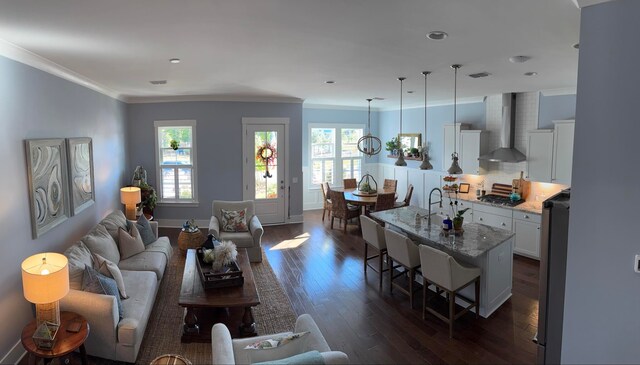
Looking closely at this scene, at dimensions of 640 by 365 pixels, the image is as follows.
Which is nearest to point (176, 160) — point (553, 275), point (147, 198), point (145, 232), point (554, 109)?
point (147, 198)

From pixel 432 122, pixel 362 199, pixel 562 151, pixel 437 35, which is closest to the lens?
pixel 437 35

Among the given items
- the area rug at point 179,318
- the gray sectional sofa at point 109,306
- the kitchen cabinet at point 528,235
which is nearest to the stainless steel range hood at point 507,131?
the kitchen cabinet at point 528,235

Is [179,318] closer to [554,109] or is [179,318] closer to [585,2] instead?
[585,2]

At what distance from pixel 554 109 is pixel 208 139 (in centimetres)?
673

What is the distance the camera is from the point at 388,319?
14.2ft

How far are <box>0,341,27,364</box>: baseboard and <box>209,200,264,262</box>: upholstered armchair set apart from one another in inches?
104

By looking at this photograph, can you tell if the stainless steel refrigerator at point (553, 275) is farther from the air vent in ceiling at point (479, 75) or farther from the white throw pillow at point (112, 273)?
the white throw pillow at point (112, 273)

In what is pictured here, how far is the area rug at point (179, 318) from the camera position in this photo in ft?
12.2

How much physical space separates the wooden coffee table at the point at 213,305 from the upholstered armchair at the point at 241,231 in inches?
61.7

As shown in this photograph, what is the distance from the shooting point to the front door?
821 cm

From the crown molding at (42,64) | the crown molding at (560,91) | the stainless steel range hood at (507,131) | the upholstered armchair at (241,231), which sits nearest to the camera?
the crown molding at (42,64)

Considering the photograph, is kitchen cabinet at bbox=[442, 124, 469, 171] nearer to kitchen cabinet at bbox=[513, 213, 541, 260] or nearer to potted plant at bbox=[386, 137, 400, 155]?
potted plant at bbox=[386, 137, 400, 155]

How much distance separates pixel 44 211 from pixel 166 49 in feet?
7.38

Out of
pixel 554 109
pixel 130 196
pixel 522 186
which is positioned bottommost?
pixel 130 196
